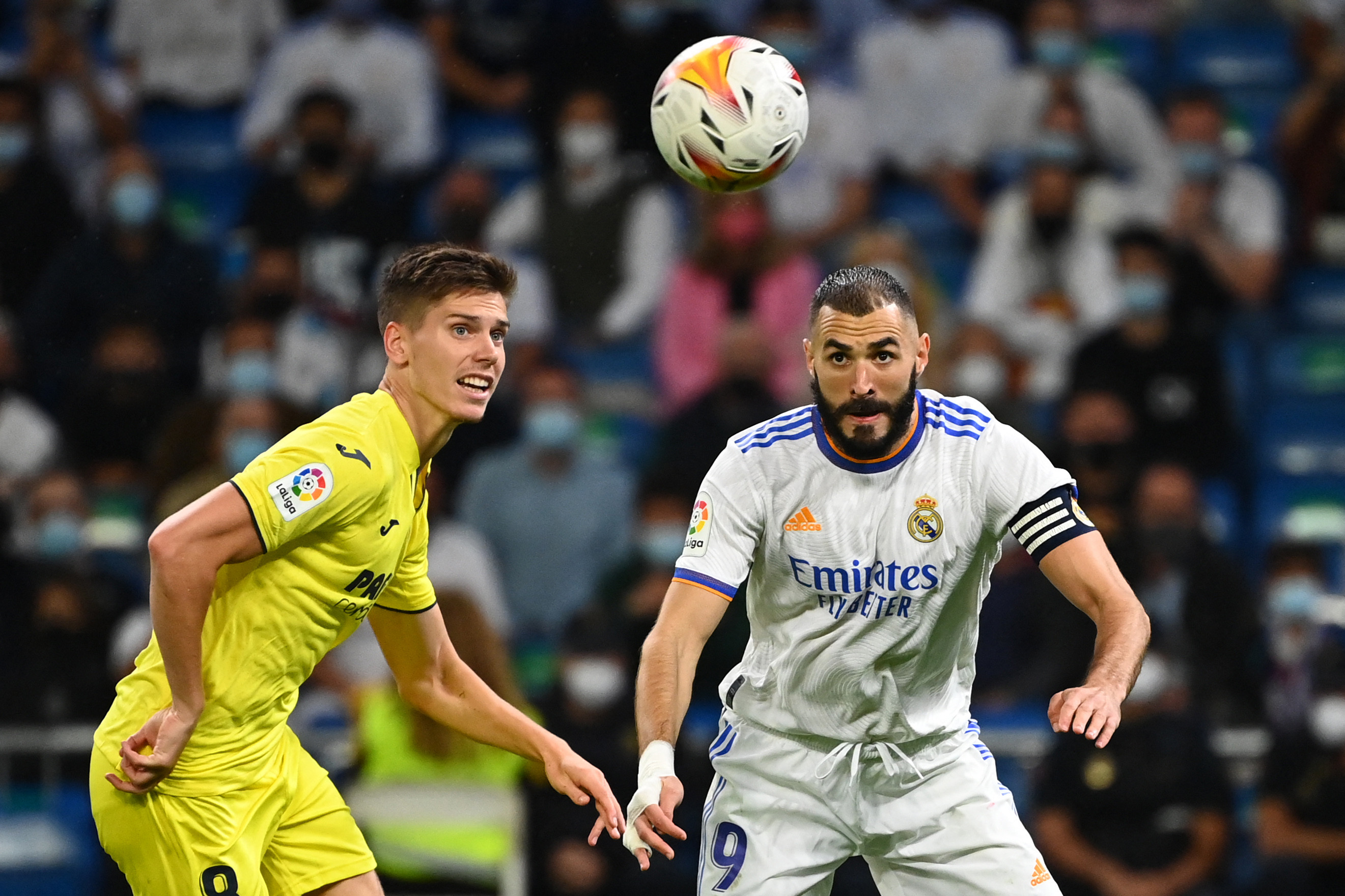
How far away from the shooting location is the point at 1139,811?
760cm

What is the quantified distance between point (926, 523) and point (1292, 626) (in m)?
4.31

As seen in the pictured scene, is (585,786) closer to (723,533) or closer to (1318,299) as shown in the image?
(723,533)

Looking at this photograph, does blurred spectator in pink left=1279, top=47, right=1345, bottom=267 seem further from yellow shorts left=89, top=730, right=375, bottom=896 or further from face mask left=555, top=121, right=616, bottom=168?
yellow shorts left=89, top=730, right=375, bottom=896

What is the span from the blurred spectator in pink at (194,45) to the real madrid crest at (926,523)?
25.3 ft

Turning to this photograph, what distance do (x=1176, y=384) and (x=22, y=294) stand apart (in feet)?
21.8

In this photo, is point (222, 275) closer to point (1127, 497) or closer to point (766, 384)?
point (766, 384)

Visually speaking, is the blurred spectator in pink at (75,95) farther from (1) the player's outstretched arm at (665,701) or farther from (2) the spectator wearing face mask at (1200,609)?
(1) the player's outstretched arm at (665,701)

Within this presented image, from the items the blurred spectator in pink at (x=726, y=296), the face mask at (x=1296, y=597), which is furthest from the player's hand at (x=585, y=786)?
the blurred spectator in pink at (x=726, y=296)

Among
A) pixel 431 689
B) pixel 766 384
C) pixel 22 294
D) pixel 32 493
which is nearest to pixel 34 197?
pixel 22 294

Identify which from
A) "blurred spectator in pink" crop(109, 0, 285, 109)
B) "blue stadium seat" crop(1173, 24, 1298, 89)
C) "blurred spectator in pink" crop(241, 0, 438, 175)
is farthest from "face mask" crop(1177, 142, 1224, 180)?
"blurred spectator in pink" crop(109, 0, 285, 109)

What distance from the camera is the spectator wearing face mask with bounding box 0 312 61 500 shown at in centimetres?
930

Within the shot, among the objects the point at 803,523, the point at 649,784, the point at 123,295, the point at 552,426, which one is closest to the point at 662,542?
the point at 552,426

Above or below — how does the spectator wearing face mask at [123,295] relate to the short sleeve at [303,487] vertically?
above

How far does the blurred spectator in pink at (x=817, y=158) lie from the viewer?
1006 centimetres
